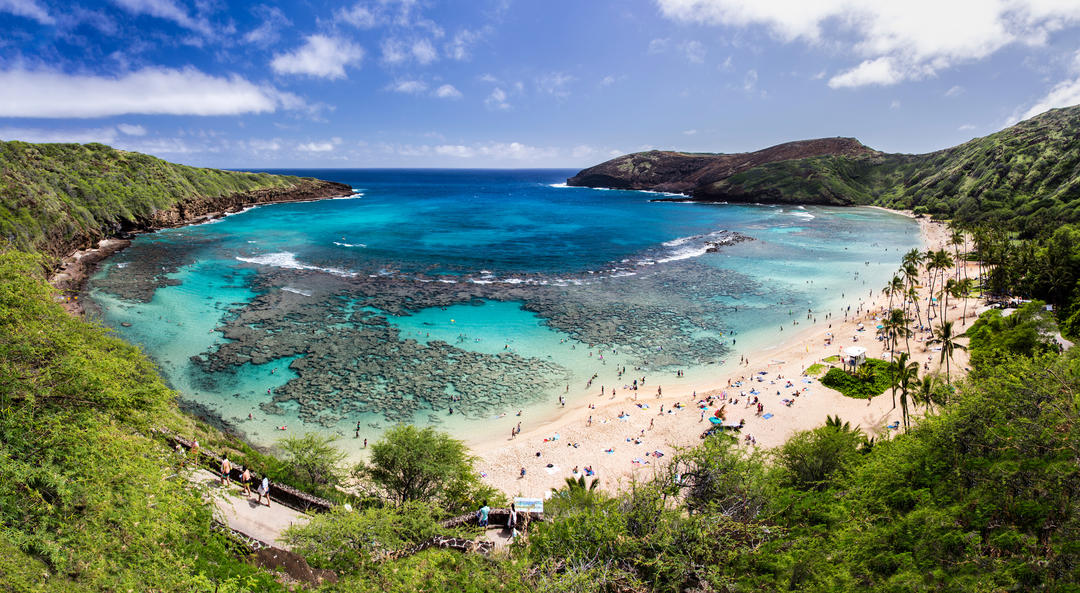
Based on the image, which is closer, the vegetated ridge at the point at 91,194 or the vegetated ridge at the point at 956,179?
the vegetated ridge at the point at 91,194

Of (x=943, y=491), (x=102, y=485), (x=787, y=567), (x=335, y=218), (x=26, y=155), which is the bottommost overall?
(x=787, y=567)

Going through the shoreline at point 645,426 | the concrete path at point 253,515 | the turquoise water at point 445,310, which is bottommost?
the shoreline at point 645,426

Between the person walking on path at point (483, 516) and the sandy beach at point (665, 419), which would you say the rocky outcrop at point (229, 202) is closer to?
the sandy beach at point (665, 419)

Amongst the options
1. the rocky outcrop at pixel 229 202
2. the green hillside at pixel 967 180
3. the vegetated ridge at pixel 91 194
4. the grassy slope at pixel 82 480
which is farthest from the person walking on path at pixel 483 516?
the rocky outcrop at pixel 229 202

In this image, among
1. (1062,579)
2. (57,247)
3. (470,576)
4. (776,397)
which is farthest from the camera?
(57,247)

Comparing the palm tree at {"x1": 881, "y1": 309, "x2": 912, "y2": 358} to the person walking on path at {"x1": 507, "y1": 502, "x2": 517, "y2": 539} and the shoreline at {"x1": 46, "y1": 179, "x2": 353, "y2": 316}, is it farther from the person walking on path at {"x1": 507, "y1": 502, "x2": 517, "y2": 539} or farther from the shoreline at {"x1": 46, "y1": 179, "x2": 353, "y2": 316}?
the shoreline at {"x1": 46, "y1": 179, "x2": 353, "y2": 316}

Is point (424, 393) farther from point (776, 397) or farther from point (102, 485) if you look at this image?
point (776, 397)

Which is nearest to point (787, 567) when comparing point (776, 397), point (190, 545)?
point (190, 545)
